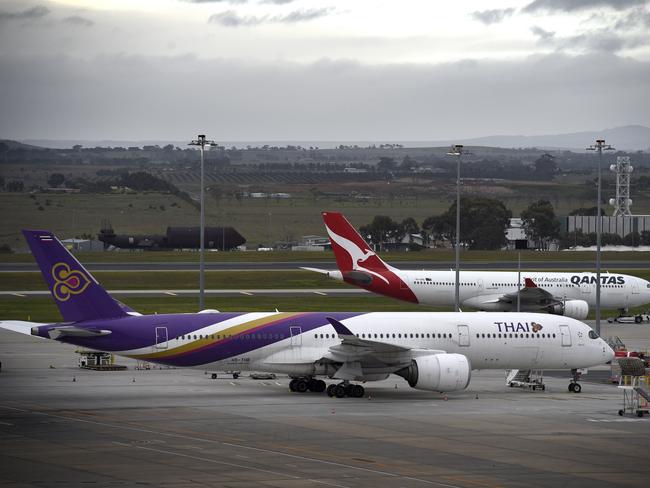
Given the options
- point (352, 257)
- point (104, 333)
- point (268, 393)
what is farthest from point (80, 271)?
point (352, 257)

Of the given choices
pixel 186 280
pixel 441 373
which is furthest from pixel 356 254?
pixel 186 280

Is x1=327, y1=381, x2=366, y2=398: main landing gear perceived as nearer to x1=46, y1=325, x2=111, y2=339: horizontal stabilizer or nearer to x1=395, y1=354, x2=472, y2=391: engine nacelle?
x1=395, y1=354, x2=472, y2=391: engine nacelle

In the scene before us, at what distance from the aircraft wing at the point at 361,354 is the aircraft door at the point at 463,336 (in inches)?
83.6

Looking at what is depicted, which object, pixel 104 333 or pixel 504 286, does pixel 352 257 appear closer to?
pixel 504 286

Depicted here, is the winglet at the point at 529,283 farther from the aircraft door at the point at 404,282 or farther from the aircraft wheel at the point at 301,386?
→ the aircraft wheel at the point at 301,386

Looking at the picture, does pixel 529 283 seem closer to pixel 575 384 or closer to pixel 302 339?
pixel 575 384

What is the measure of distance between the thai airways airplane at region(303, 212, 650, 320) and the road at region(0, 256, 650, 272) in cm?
3329

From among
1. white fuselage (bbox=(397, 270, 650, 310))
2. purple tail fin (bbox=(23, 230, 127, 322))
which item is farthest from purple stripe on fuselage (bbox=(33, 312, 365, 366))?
white fuselage (bbox=(397, 270, 650, 310))

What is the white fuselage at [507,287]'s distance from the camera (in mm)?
75625

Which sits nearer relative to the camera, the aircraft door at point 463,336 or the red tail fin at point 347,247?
the aircraft door at point 463,336

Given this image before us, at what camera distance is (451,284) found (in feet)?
249

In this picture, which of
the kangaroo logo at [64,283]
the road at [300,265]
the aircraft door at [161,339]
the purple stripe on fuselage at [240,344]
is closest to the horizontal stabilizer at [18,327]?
the kangaroo logo at [64,283]

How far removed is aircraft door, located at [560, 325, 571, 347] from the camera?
161 ft

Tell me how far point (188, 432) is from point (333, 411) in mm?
7203
